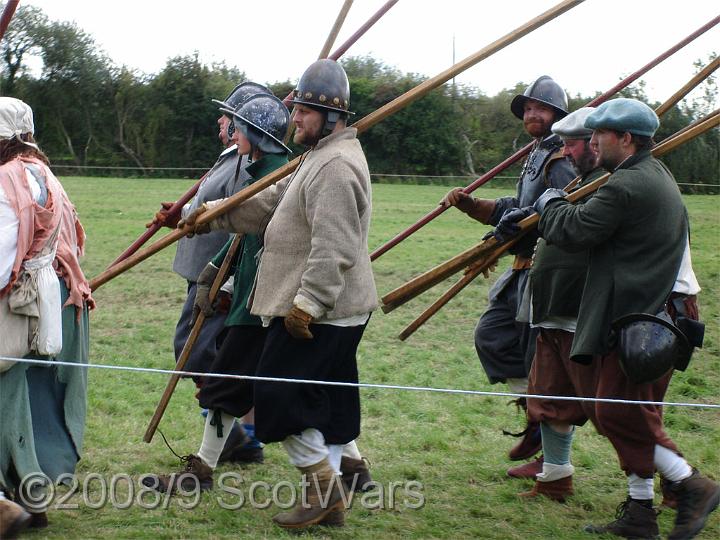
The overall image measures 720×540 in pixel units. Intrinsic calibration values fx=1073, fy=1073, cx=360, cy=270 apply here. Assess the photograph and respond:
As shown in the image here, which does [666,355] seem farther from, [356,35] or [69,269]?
[69,269]

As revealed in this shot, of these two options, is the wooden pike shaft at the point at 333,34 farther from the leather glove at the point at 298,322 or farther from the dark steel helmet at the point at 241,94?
the leather glove at the point at 298,322

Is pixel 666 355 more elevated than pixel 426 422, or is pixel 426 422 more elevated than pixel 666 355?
pixel 666 355

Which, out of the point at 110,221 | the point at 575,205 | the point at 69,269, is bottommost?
the point at 110,221

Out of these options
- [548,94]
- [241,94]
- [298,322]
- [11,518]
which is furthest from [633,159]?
[11,518]

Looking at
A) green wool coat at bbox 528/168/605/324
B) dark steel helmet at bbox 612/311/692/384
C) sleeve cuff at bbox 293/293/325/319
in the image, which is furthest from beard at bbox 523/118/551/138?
sleeve cuff at bbox 293/293/325/319

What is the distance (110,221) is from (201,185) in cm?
1072

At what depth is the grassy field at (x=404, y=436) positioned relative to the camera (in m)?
4.38

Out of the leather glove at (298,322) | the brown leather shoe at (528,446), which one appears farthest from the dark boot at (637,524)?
the leather glove at (298,322)

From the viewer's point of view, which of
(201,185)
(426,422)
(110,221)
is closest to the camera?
(201,185)

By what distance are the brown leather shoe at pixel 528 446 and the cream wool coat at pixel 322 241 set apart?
1.36 m

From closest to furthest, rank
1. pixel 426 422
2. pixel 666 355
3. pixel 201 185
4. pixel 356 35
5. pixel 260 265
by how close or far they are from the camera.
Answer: pixel 666 355, pixel 260 265, pixel 356 35, pixel 201 185, pixel 426 422

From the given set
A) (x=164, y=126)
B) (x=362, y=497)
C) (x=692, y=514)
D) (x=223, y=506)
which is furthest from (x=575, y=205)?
(x=164, y=126)

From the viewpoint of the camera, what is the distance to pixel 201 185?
5.22 m

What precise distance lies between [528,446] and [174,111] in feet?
82.7
